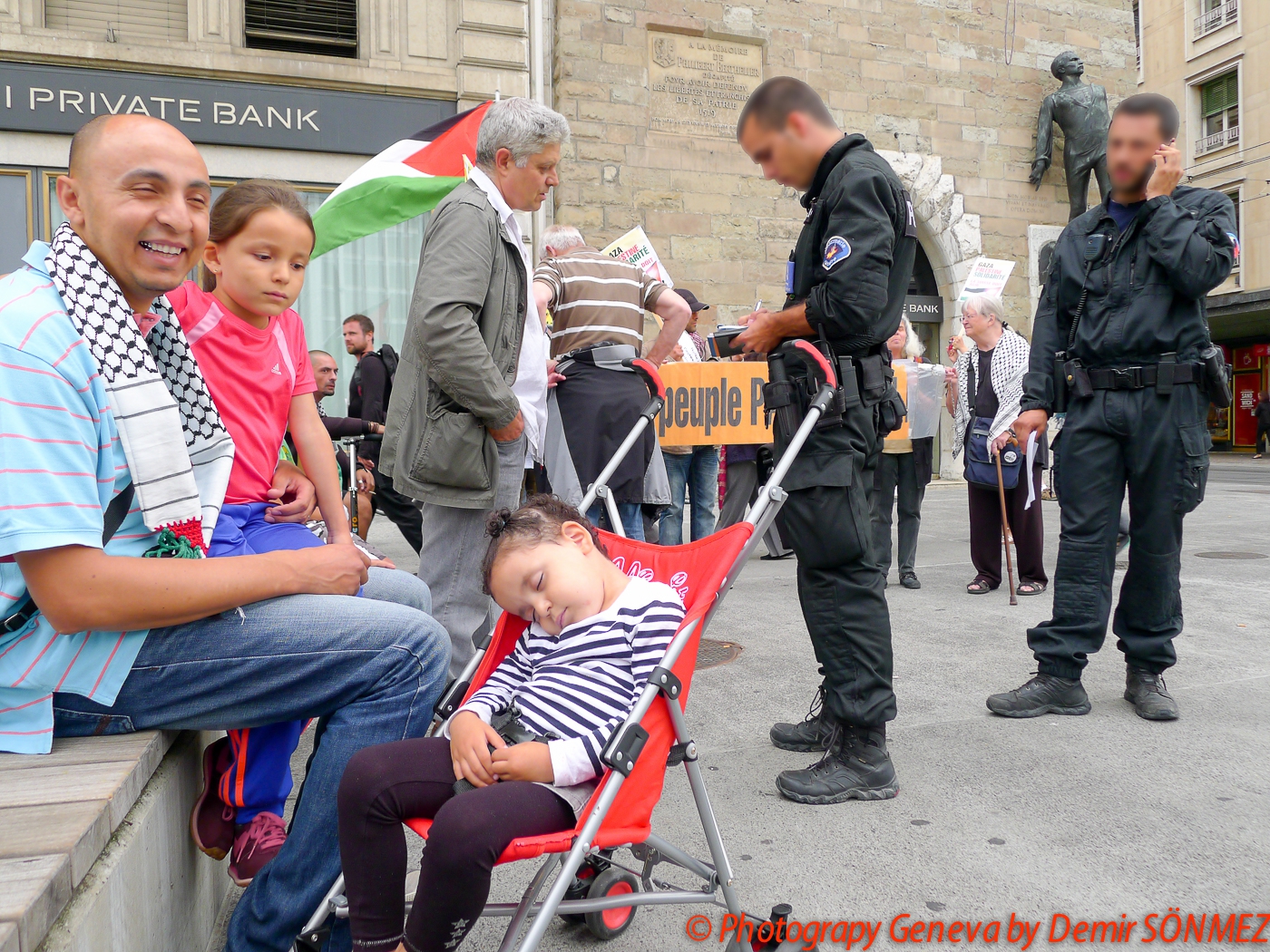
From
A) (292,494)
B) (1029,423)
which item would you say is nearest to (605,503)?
(292,494)

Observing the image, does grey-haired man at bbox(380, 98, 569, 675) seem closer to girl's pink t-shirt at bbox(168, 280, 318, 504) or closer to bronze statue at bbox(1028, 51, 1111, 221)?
girl's pink t-shirt at bbox(168, 280, 318, 504)

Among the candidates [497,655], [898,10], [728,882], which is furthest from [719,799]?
[898,10]

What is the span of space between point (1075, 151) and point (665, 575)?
1516cm

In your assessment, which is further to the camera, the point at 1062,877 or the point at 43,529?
the point at 1062,877

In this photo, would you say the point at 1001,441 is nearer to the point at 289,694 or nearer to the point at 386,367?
the point at 386,367

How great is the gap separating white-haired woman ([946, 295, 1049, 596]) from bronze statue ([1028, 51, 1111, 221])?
9.91m

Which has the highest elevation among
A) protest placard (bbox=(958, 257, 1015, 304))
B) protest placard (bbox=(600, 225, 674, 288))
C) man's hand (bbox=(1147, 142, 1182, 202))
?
protest placard (bbox=(600, 225, 674, 288))

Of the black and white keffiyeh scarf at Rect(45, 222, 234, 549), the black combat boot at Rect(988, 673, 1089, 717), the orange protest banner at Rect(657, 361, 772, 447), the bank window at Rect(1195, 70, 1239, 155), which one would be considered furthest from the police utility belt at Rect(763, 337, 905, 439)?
the bank window at Rect(1195, 70, 1239, 155)

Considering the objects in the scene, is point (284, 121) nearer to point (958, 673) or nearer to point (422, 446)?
point (422, 446)

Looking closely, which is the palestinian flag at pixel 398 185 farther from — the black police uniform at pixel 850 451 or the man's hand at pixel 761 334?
the black police uniform at pixel 850 451

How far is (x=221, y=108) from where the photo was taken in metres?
10.3

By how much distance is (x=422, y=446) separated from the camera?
3230 millimetres

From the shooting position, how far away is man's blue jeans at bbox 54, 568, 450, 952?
1.81 meters

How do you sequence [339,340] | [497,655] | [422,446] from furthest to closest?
[339,340] → [422,446] → [497,655]
